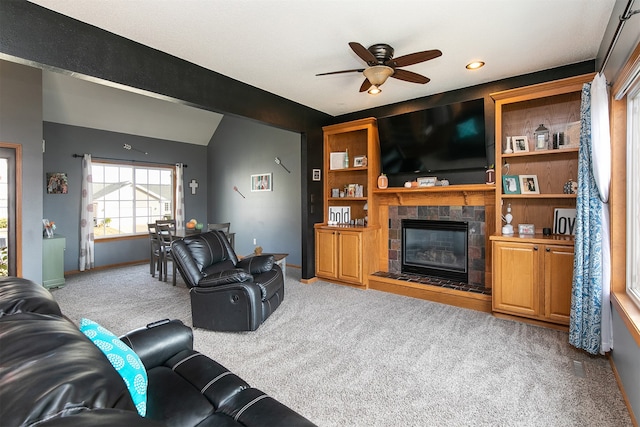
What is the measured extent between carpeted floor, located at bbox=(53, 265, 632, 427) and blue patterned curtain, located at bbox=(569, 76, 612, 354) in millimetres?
228

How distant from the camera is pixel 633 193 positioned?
233 cm

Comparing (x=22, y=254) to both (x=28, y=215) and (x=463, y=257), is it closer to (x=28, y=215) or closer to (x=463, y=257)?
(x=28, y=215)

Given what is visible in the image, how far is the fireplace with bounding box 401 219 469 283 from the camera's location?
14.2 ft

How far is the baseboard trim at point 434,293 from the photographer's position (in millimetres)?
3729

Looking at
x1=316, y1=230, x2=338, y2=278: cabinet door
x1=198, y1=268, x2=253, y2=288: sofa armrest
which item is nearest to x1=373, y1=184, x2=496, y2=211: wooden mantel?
x1=316, y1=230, x2=338, y2=278: cabinet door

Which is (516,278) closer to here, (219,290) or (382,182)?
(382,182)

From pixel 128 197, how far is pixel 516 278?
23.4 feet

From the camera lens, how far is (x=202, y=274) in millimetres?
3289

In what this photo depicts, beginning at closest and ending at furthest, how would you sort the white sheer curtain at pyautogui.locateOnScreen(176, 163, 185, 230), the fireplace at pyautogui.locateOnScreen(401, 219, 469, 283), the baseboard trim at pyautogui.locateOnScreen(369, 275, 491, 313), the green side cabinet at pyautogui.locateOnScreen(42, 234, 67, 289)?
the baseboard trim at pyautogui.locateOnScreen(369, 275, 491, 313) < the fireplace at pyautogui.locateOnScreen(401, 219, 469, 283) < the green side cabinet at pyautogui.locateOnScreen(42, 234, 67, 289) < the white sheer curtain at pyautogui.locateOnScreen(176, 163, 185, 230)

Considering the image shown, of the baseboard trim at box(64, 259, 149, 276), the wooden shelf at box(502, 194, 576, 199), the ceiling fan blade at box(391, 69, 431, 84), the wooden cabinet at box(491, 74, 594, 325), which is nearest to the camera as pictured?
the ceiling fan blade at box(391, 69, 431, 84)

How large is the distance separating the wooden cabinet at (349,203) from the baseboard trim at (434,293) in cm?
27

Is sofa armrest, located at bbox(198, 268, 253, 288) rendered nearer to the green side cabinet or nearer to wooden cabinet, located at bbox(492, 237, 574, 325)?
wooden cabinet, located at bbox(492, 237, 574, 325)

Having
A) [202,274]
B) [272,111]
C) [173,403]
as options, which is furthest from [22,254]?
[173,403]

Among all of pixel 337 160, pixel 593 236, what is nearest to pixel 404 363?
pixel 593 236
